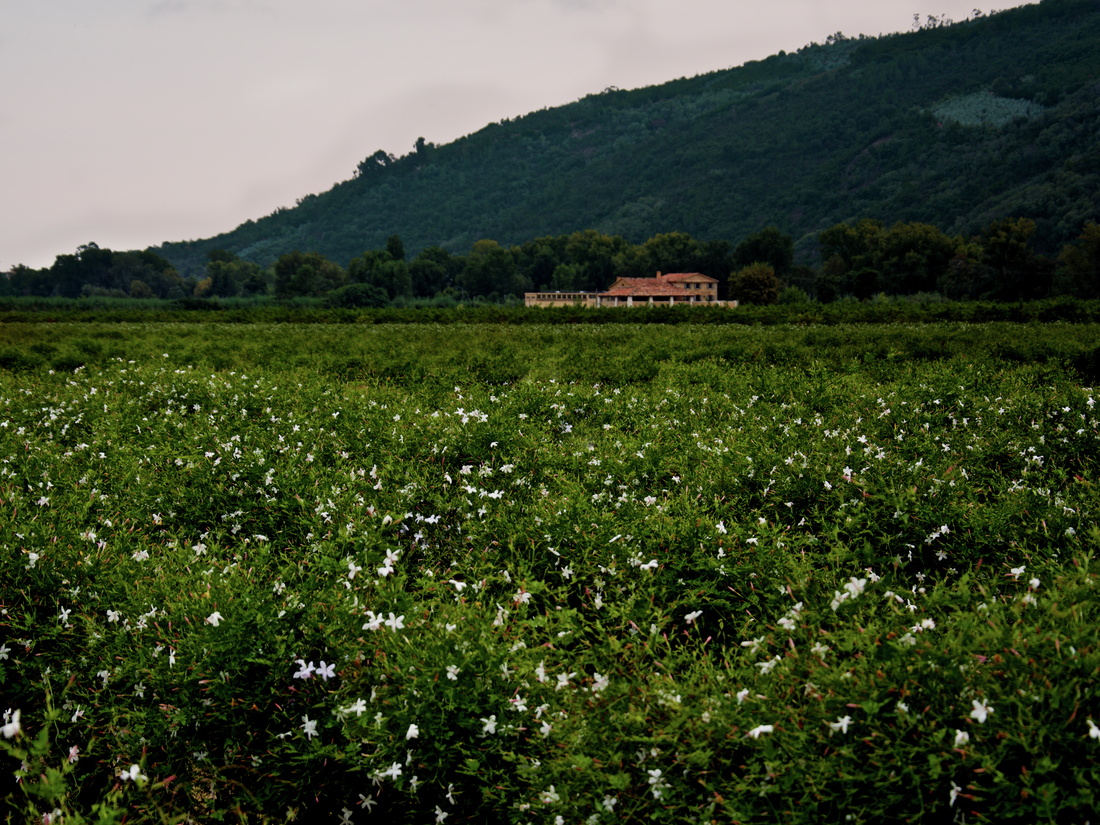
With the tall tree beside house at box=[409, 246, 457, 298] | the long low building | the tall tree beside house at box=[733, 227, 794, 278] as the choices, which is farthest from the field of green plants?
the tall tree beside house at box=[409, 246, 457, 298]

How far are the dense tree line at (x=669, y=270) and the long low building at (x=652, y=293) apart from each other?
502 cm

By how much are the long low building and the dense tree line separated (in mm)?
5021

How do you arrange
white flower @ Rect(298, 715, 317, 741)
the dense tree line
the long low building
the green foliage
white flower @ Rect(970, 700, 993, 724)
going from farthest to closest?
1. the green foliage
2. the long low building
3. the dense tree line
4. white flower @ Rect(298, 715, 317, 741)
5. white flower @ Rect(970, 700, 993, 724)

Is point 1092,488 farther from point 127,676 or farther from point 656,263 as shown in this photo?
point 656,263

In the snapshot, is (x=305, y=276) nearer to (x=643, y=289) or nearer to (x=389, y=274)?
(x=389, y=274)

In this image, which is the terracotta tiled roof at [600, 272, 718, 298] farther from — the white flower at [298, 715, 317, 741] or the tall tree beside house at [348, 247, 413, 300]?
the white flower at [298, 715, 317, 741]

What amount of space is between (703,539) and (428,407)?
5386 millimetres

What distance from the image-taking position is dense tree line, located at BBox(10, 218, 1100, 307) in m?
62.7

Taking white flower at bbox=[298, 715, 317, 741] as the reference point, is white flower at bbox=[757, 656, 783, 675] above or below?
above

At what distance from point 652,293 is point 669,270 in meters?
28.0

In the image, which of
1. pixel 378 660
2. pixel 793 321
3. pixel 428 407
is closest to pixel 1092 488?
pixel 378 660

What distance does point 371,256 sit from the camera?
114125 millimetres

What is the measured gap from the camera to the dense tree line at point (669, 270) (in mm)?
62656

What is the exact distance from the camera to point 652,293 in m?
84.4
